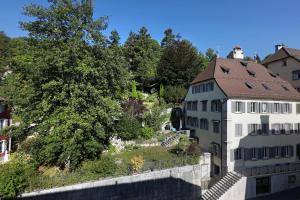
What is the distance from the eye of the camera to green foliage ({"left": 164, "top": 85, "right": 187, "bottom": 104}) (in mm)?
46312

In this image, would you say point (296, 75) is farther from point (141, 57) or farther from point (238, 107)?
point (141, 57)

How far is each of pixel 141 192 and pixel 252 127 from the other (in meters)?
14.6

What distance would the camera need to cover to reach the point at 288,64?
35969 millimetres

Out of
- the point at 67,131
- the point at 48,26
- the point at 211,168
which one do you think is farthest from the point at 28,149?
the point at 211,168

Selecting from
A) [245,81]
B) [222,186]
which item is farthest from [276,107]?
[222,186]

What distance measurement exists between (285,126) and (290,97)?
361 centimetres

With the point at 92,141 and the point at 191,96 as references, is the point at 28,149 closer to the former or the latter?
the point at 92,141

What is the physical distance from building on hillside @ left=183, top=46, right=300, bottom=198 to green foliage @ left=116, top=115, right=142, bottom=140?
30.2ft

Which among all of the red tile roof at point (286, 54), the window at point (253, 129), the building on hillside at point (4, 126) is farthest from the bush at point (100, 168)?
the red tile roof at point (286, 54)

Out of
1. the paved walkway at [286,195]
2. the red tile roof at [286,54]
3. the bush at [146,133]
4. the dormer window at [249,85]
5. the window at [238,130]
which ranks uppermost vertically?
the red tile roof at [286,54]

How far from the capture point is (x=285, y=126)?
28516 mm

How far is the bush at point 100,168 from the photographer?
68.6ft

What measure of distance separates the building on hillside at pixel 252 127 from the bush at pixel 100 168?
1242cm

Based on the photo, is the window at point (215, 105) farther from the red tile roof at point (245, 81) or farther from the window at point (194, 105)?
the window at point (194, 105)
